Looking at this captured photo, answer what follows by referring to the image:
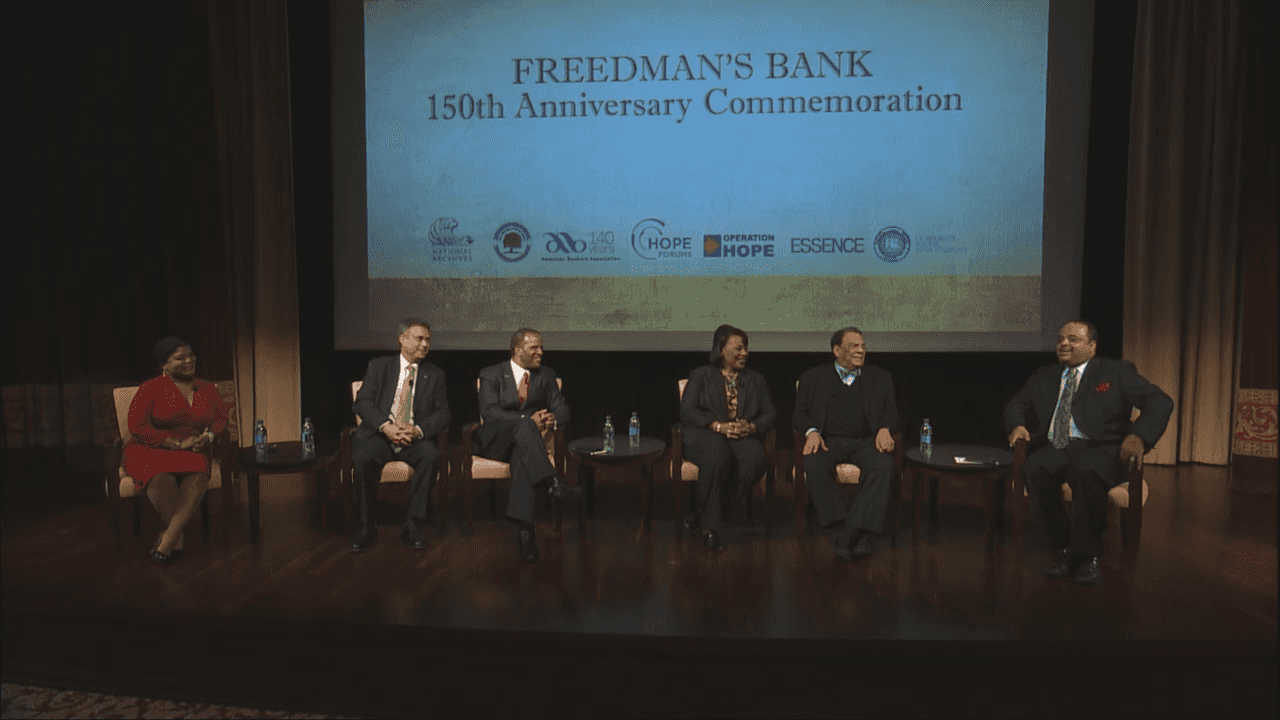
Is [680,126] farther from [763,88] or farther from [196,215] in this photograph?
[196,215]

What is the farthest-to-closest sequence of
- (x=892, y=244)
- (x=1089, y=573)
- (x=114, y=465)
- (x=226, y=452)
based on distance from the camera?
(x=892, y=244)
(x=226, y=452)
(x=114, y=465)
(x=1089, y=573)

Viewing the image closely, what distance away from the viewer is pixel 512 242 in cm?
527

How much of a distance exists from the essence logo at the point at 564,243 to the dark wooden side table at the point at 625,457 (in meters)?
1.56

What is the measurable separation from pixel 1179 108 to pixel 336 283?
5850 mm

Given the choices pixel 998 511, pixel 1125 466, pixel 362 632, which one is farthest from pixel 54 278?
pixel 1125 466

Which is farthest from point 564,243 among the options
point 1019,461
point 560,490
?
point 1019,461

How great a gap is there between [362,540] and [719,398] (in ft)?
6.17

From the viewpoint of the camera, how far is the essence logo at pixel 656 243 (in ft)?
16.9

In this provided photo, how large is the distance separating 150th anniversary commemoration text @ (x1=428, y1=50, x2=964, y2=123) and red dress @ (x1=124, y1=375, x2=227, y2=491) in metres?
2.53

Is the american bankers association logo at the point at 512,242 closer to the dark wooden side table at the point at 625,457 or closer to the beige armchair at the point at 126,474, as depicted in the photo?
the dark wooden side table at the point at 625,457

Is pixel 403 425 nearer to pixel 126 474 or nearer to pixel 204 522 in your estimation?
pixel 204 522

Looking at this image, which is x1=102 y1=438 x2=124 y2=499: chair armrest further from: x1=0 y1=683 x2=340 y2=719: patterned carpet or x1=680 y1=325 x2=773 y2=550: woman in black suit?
x1=680 y1=325 x2=773 y2=550: woman in black suit

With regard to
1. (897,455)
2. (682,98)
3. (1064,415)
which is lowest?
(897,455)

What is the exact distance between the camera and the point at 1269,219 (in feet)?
16.1
